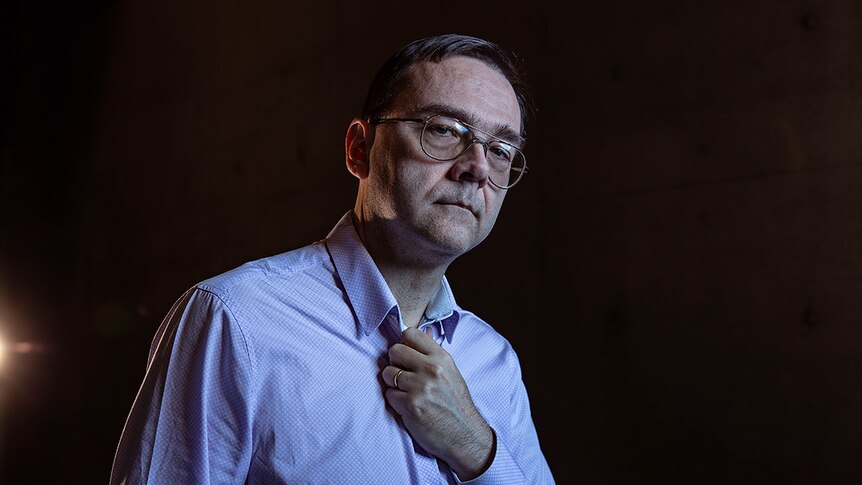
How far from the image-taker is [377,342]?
1447 millimetres

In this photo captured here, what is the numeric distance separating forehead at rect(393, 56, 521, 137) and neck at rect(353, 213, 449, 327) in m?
0.25

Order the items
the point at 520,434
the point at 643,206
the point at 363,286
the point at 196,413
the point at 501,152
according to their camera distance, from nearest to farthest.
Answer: the point at 196,413
the point at 363,286
the point at 501,152
the point at 520,434
the point at 643,206

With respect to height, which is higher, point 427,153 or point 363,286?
point 427,153

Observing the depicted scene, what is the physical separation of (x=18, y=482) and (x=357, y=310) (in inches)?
249

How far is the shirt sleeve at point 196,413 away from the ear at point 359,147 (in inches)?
19.4

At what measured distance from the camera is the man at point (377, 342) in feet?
4.09

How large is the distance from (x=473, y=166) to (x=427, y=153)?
0.30 ft

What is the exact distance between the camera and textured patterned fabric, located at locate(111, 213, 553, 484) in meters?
1.23

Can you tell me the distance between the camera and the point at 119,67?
5.98 m

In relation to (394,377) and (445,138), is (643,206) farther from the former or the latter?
(394,377)

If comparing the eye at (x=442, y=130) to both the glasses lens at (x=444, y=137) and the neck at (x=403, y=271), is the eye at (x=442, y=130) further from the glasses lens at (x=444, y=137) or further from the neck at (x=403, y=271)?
the neck at (x=403, y=271)

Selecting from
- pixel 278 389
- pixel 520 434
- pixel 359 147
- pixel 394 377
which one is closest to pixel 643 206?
pixel 520 434

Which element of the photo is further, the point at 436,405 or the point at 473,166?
the point at 473,166

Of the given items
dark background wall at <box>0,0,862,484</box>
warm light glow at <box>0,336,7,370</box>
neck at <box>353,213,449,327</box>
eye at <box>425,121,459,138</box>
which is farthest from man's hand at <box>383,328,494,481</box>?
warm light glow at <box>0,336,7,370</box>
